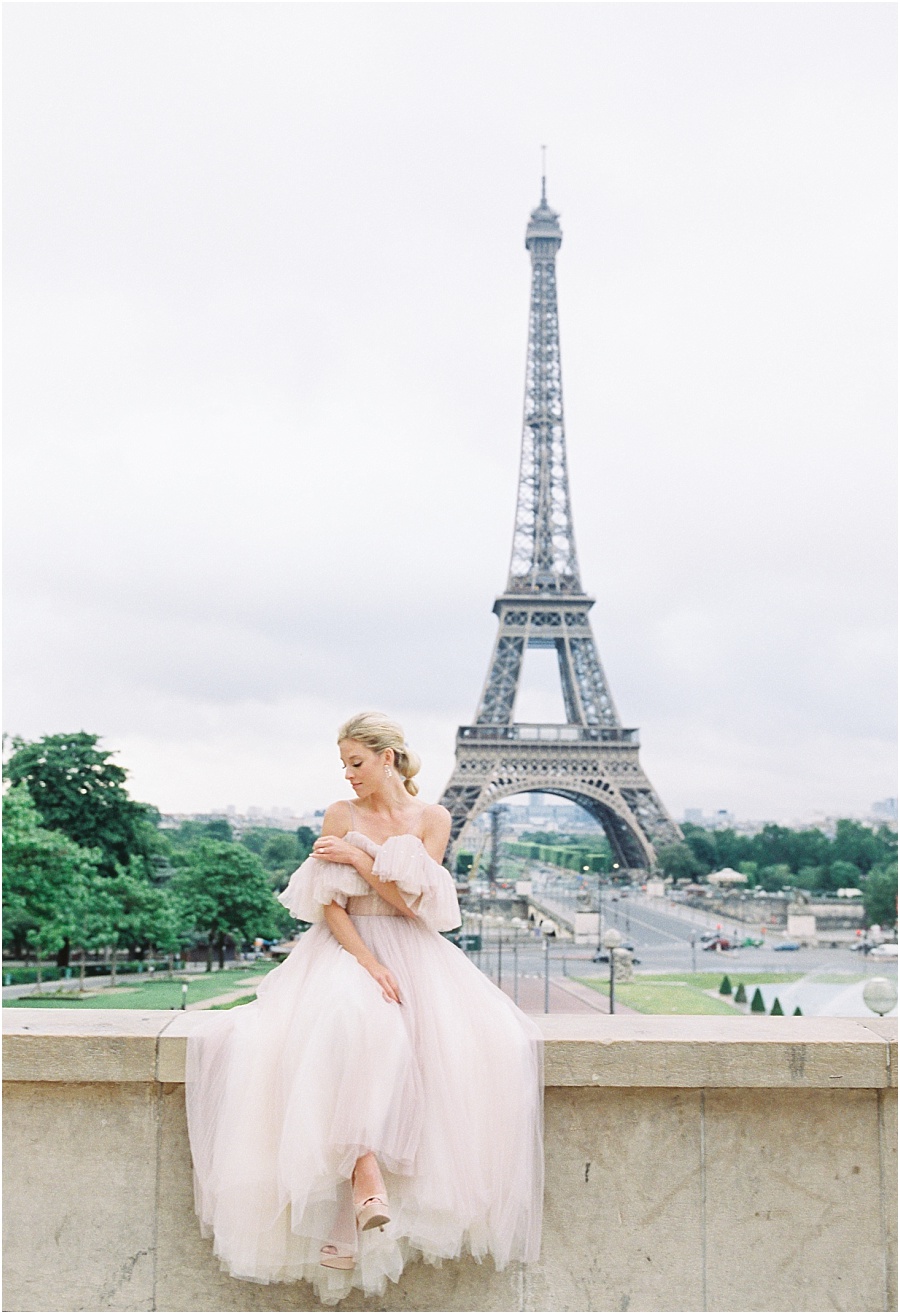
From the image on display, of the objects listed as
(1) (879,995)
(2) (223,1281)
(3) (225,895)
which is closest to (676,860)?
(3) (225,895)

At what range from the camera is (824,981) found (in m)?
40.4

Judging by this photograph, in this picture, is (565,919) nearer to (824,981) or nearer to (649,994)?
(824,981)

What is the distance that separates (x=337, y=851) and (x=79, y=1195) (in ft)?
4.67

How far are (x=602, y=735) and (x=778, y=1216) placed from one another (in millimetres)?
56088

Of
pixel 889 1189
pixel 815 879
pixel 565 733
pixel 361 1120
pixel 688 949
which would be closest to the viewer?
pixel 361 1120

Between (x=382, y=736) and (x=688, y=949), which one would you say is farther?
(x=688, y=949)

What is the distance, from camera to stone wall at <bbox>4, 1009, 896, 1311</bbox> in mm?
3736

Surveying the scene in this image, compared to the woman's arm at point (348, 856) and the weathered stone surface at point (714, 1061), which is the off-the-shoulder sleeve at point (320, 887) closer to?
the woman's arm at point (348, 856)

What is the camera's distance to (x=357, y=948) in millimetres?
3633

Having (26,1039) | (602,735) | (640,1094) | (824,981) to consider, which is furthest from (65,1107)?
(602,735)

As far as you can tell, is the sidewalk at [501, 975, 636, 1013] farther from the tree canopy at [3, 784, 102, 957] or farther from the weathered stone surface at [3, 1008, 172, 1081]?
the weathered stone surface at [3, 1008, 172, 1081]

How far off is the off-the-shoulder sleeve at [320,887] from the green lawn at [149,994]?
78.1ft

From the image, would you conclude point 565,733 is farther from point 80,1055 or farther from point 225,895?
point 80,1055

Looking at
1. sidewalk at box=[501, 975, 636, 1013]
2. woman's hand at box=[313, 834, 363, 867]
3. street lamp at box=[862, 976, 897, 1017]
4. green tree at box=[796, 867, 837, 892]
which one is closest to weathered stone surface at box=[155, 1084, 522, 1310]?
woman's hand at box=[313, 834, 363, 867]
